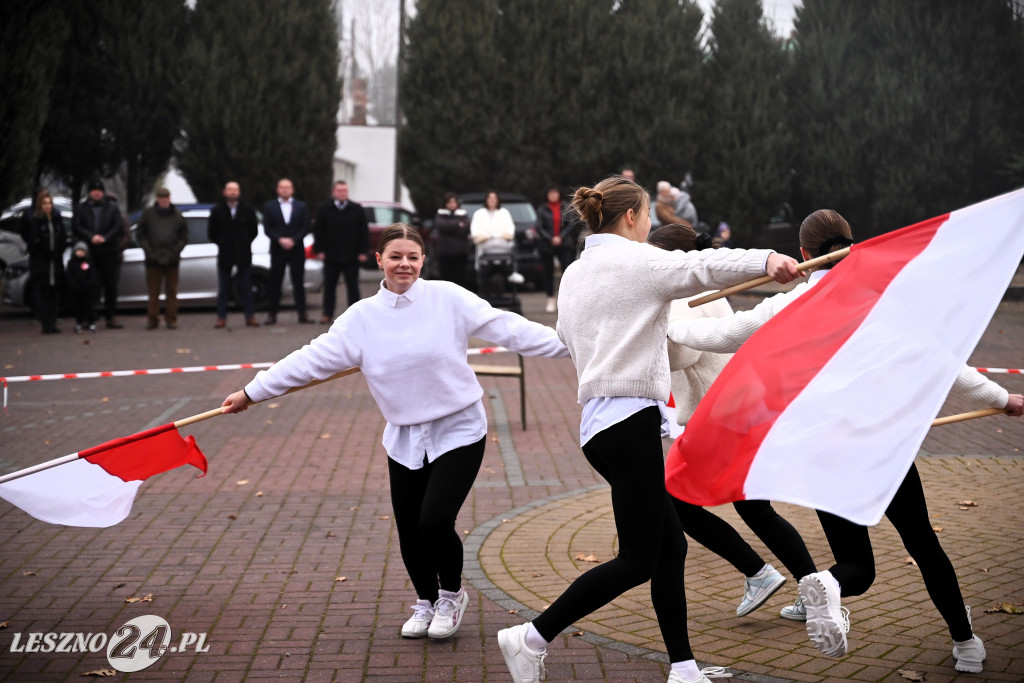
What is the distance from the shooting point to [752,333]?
444cm

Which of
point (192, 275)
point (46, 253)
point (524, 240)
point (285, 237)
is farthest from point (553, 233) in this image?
point (46, 253)

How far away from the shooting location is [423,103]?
28.8m

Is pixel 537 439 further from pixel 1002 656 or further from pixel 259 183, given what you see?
pixel 259 183

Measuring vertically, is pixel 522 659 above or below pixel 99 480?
below

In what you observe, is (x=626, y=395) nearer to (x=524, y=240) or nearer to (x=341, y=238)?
(x=341, y=238)

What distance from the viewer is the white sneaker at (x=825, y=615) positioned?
4000 millimetres

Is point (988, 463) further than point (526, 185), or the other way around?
point (526, 185)

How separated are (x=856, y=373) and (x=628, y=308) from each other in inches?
31.3

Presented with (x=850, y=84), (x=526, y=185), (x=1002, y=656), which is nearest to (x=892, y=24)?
(x=850, y=84)

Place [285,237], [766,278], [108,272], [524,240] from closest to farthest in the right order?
1. [766,278]
2. [108,272]
3. [285,237]
4. [524,240]

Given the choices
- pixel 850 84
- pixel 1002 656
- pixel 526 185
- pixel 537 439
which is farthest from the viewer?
pixel 526 185

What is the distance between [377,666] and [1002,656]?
245 centimetres

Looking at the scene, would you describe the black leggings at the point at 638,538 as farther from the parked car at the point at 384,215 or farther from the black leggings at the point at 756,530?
the parked car at the point at 384,215

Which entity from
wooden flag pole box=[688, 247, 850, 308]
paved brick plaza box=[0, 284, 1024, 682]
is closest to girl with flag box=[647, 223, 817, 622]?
paved brick plaza box=[0, 284, 1024, 682]
